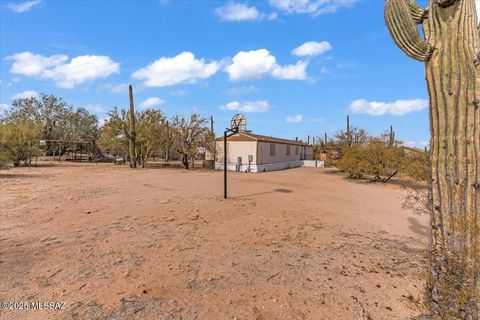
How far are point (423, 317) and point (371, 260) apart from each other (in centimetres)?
196

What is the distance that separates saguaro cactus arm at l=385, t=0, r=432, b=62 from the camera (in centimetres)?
289

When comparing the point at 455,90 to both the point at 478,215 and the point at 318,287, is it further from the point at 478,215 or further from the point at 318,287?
the point at 318,287

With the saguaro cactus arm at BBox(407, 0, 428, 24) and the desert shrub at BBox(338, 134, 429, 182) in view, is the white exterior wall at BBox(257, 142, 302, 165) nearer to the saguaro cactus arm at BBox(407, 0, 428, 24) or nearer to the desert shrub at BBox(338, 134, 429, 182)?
the desert shrub at BBox(338, 134, 429, 182)

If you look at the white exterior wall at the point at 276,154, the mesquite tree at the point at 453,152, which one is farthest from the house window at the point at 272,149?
A: the mesquite tree at the point at 453,152

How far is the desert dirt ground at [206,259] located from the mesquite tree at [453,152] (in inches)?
33.3

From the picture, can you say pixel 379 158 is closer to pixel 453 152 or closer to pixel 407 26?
pixel 407 26

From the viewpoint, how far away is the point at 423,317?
2895 millimetres

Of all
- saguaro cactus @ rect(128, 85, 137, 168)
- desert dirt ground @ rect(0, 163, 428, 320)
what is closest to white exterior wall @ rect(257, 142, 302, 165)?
saguaro cactus @ rect(128, 85, 137, 168)

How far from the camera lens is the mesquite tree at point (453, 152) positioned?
253 cm

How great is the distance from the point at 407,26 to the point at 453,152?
4.63ft

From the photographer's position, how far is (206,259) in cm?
466

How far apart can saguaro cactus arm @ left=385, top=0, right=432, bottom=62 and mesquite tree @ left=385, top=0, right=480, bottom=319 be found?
0.01 m

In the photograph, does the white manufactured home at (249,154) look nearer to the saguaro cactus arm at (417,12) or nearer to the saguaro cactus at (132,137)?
the saguaro cactus at (132,137)

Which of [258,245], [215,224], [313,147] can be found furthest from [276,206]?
[313,147]
